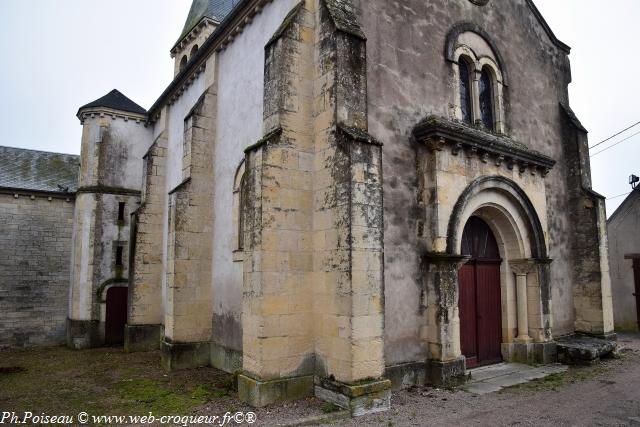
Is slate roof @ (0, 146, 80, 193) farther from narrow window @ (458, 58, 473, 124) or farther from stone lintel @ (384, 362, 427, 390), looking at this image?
stone lintel @ (384, 362, 427, 390)

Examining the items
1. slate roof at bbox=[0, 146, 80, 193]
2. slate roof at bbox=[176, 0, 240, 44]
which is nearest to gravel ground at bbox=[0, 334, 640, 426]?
slate roof at bbox=[0, 146, 80, 193]

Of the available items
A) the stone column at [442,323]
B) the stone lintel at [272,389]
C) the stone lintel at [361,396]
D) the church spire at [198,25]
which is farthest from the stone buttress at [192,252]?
the church spire at [198,25]

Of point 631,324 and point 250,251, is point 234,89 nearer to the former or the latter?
point 250,251

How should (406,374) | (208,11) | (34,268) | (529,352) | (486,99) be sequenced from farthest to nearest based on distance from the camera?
(208,11) < (34,268) < (486,99) < (529,352) < (406,374)

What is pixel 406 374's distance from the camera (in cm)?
807

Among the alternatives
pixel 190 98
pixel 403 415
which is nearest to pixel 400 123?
pixel 403 415

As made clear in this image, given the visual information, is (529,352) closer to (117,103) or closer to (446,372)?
(446,372)

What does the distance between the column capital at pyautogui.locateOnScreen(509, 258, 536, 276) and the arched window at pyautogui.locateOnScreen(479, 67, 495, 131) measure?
10.3 ft

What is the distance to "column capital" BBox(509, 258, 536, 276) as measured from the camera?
1048 cm

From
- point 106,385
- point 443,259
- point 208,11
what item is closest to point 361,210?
point 443,259

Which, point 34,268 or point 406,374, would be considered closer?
point 406,374

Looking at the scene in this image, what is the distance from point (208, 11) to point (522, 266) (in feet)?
53.7

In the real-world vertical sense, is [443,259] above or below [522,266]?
above

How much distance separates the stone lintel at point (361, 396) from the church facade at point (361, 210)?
Answer: 0.04 meters
